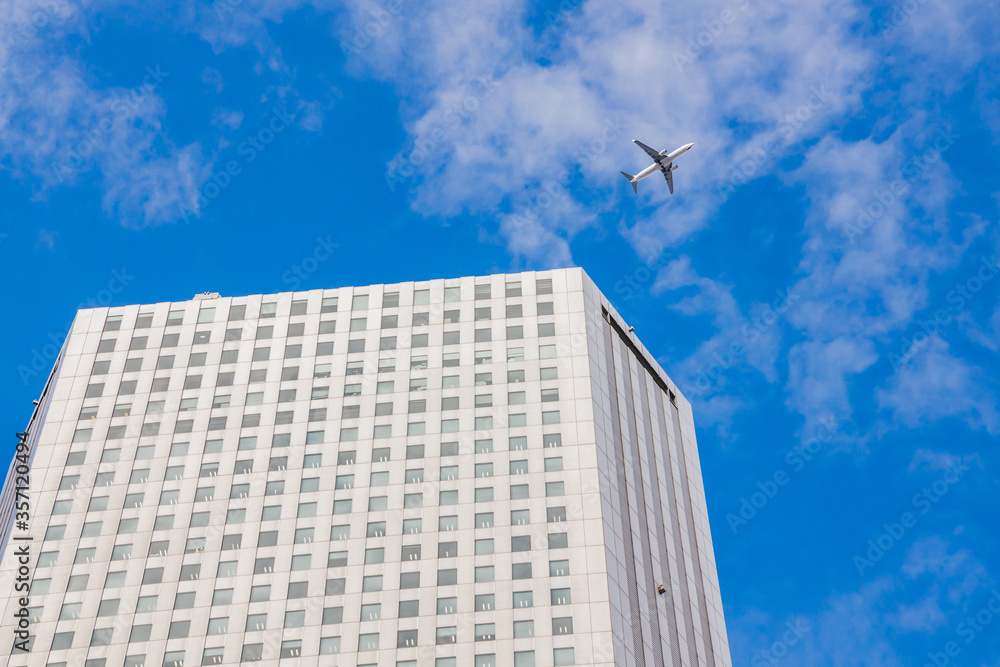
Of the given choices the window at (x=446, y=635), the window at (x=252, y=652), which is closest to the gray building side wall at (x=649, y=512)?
the window at (x=446, y=635)

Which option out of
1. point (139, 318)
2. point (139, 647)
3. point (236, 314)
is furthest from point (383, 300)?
point (139, 647)

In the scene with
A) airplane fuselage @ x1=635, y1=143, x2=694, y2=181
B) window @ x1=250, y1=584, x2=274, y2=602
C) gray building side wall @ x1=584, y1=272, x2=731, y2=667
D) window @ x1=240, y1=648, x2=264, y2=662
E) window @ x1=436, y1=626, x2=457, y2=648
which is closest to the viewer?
window @ x1=436, y1=626, x2=457, y2=648

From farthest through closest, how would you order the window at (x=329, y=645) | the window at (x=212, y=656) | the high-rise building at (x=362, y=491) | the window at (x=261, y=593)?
the window at (x=261, y=593) → the high-rise building at (x=362, y=491) → the window at (x=212, y=656) → the window at (x=329, y=645)

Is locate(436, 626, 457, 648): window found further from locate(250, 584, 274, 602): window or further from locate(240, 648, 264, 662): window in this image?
locate(240, 648, 264, 662): window

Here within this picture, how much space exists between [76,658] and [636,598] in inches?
1825

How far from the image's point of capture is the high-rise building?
10225 cm

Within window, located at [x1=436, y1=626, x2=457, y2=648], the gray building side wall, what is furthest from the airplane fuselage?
window, located at [x1=436, y1=626, x2=457, y2=648]

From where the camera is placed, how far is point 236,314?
127688mm

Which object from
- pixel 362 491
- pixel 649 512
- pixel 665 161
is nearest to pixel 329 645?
pixel 362 491

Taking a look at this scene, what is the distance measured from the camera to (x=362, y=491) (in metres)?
111

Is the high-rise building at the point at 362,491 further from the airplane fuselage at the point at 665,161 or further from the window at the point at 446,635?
the airplane fuselage at the point at 665,161

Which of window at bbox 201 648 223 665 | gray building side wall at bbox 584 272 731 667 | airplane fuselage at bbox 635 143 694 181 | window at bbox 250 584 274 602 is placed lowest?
window at bbox 201 648 223 665

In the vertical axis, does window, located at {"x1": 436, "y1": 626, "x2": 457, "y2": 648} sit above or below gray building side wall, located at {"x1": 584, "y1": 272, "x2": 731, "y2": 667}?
below

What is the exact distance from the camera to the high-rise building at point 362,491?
102m
